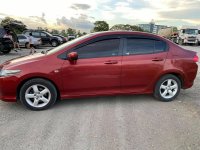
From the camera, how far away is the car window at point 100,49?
511 cm

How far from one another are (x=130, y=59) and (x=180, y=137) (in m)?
2.03

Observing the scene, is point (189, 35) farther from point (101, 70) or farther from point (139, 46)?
point (101, 70)

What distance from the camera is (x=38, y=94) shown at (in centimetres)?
496

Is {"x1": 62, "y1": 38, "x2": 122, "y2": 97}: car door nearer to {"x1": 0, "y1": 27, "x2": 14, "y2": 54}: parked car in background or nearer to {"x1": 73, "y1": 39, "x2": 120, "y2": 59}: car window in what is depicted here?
{"x1": 73, "y1": 39, "x2": 120, "y2": 59}: car window

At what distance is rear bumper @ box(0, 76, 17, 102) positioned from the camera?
4816mm

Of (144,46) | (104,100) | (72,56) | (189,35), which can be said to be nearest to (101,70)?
(72,56)

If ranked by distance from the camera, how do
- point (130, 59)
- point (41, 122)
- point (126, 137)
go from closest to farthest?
point (126, 137), point (41, 122), point (130, 59)

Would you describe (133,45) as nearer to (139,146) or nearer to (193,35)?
(139,146)

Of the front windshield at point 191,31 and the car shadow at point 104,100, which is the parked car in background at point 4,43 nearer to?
the car shadow at point 104,100

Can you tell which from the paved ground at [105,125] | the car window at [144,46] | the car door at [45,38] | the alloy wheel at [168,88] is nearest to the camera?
the paved ground at [105,125]

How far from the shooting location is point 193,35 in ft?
107

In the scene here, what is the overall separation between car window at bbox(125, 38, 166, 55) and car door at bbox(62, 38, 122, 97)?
26cm

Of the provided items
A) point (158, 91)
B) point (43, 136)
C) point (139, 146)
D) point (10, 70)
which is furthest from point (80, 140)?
point (158, 91)

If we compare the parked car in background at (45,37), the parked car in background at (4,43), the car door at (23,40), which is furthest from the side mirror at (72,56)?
the parked car in background at (45,37)
